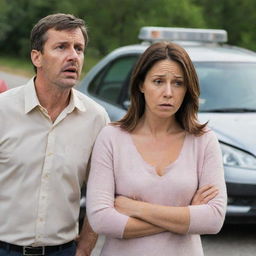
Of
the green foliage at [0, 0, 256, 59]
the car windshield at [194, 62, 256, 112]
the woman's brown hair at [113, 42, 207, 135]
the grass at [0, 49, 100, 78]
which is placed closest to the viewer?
the woman's brown hair at [113, 42, 207, 135]

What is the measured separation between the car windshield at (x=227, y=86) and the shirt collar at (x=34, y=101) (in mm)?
3339

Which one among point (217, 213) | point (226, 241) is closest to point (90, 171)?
point (217, 213)

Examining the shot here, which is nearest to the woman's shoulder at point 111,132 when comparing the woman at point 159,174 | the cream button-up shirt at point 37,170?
the woman at point 159,174

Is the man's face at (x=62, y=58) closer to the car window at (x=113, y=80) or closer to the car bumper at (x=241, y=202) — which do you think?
the car bumper at (x=241, y=202)

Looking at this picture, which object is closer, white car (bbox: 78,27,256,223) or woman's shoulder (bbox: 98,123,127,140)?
woman's shoulder (bbox: 98,123,127,140)

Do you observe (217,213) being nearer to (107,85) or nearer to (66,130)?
(66,130)

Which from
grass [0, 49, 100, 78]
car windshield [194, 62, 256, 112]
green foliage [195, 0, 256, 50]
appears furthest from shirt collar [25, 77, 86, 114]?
green foliage [195, 0, 256, 50]

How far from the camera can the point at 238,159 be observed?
5281 mm

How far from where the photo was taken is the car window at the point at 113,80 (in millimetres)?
6594

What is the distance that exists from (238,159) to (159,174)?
2854mm

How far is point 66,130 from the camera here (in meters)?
2.70

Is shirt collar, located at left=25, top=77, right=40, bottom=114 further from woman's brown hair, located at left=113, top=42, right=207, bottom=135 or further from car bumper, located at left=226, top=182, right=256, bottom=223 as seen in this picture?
car bumper, located at left=226, top=182, right=256, bottom=223

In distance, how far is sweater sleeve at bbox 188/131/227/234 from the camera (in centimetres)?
250

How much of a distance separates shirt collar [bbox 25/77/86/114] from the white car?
105 inches
